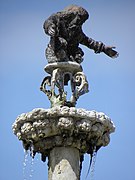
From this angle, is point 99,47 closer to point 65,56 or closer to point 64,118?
point 65,56

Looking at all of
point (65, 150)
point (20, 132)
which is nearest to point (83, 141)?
point (65, 150)

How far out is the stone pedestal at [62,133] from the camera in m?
13.7

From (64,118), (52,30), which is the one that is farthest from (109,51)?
(64,118)

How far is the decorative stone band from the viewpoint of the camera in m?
13.7

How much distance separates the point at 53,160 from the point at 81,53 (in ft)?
9.72

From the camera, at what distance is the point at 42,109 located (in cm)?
1373

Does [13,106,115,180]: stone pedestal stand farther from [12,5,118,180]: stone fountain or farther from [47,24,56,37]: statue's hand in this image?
[47,24,56,37]: statue's hand

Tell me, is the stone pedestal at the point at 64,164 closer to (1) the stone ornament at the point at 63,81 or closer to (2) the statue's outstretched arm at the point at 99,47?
(1) the stone ornament at the point at 63,81

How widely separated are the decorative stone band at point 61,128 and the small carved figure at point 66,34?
6.29 feet

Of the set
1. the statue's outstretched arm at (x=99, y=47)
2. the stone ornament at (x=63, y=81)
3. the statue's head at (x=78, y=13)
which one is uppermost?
the statue's head at (x=78, y=13)

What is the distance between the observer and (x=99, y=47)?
52.8 ft

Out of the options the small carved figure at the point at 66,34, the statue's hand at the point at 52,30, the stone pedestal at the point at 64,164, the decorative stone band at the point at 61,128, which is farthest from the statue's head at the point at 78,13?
the stone pedestal at the point at 64,164

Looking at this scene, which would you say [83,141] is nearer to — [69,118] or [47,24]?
[69,118]

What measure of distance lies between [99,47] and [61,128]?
310 centimetres
